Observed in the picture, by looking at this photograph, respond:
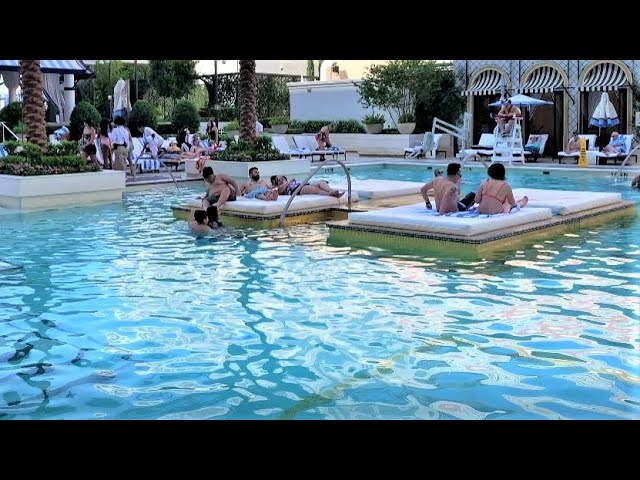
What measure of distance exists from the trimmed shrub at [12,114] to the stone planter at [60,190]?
14.6m

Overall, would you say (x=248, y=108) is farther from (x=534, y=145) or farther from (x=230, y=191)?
(x=534, y=145)

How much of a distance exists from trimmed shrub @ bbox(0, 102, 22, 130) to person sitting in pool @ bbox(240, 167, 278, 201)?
17.6 metres

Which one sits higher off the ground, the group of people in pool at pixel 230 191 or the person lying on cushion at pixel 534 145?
the person lying on cushion at pixel 534 145

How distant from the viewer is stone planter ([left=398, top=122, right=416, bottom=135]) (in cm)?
3056

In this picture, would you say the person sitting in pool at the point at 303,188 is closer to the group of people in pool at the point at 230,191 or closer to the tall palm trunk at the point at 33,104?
the group of people in pool at the point at 230,191

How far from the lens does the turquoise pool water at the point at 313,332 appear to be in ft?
18.8

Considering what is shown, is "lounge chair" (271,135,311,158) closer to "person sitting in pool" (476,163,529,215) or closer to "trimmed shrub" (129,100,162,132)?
"trimmed shrub" (129,100,162,132)

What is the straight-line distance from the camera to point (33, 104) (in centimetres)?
1722

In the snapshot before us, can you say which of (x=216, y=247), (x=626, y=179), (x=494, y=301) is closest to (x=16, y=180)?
(x=216, y=247)

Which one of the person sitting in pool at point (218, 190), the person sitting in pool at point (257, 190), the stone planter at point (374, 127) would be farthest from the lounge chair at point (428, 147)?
the person sitting in pool at point (218, 190)

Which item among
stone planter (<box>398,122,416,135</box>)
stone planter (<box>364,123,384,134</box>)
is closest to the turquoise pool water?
stone planter (<box>398,122,416,135</box>)

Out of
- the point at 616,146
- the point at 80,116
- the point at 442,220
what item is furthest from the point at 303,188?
the point at 80,116

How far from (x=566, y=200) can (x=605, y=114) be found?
13.3m
